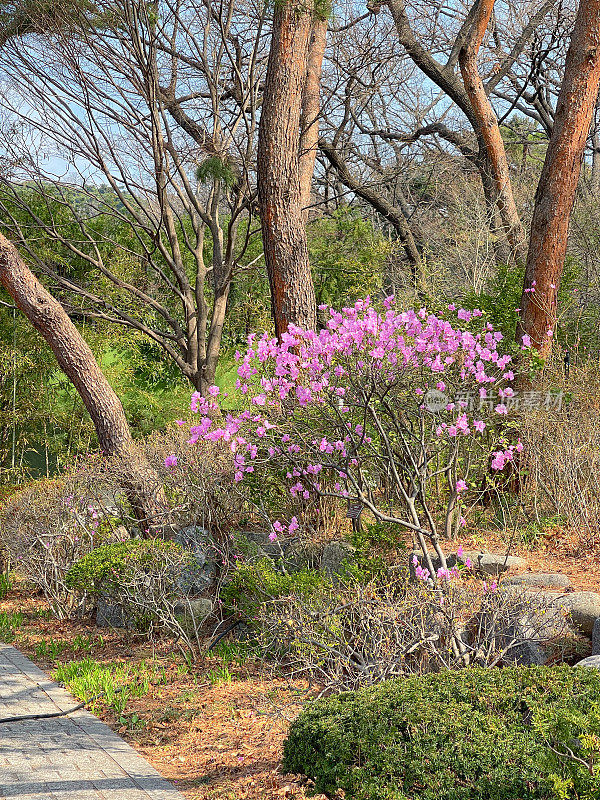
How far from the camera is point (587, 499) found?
593 cm

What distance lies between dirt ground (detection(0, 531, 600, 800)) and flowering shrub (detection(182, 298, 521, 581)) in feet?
3.00

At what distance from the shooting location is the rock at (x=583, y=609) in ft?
13.6

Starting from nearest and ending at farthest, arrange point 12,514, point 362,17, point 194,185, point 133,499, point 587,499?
point 587,499 → point 133,499 → point 12,514 → point 194,185 → point 362,17

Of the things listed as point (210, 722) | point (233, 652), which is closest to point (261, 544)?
point (233, 652)

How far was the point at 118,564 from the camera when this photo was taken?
17.6 ft

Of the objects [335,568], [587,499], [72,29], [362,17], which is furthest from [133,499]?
[362,17]

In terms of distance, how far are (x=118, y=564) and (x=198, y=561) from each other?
711 millimetres

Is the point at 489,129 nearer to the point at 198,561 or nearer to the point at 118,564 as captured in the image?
the point at 198,561

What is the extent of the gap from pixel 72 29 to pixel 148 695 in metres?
7.07

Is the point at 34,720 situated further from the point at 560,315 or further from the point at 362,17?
the point at 362,17

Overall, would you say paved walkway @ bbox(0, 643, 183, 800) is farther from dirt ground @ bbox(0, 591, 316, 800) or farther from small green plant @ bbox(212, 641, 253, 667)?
small green plant @ bbox(212, 641, 253, 667)

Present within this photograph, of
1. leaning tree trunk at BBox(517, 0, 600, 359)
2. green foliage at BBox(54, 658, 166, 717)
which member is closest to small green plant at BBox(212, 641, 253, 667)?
green foliage at BBox(54, 658, 166, 717)

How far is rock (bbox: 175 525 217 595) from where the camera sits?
5.61 metres

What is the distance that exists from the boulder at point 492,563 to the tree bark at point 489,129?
19.3ft
